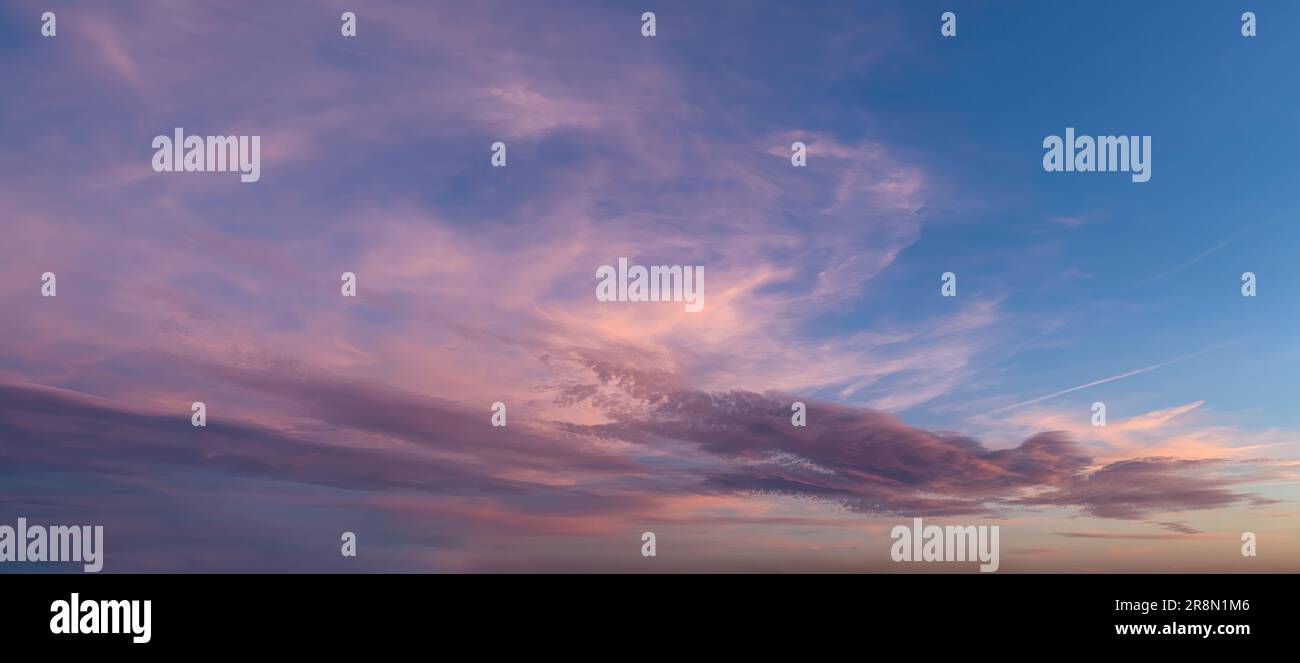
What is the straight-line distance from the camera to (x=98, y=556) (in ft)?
146
